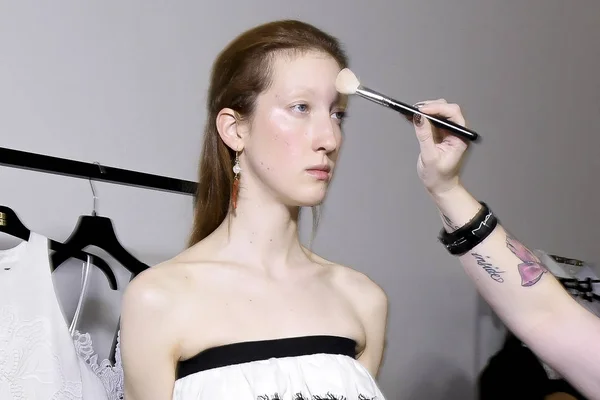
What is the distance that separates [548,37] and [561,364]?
1512 mm

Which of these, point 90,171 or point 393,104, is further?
point 90,171

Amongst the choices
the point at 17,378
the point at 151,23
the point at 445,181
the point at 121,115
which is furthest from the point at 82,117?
the point at 445,181

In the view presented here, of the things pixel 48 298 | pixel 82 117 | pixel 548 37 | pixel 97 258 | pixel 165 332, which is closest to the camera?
pixel 165 332

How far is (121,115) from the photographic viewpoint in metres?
1.23

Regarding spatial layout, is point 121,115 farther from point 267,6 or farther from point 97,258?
point 267,6

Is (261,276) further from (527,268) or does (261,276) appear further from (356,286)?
(527,268)

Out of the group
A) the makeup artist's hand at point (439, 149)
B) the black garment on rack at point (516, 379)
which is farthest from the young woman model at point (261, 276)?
the black garment on rack at point (516, 379)

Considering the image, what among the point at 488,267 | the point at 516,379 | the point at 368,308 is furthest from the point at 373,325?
the point at 516,379

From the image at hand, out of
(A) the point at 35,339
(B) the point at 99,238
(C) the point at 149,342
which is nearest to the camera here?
(C) the point at 149,342

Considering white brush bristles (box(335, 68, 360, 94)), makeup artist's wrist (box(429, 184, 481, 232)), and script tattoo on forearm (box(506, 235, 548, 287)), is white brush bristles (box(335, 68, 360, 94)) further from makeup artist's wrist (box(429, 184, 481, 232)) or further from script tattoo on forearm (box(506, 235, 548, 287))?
script tattoo on forearm (box(506, 235, 548, 287))

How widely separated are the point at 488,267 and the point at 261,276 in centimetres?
27

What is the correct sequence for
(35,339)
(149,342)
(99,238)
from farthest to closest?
(99,238)
(35,339)
(149,342)

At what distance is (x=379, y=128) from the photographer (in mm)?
1676

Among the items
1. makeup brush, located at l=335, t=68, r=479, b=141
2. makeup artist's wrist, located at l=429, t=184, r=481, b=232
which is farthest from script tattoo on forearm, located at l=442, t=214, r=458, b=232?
makeup brush, located at l=335, t=68, r=479, b=141
